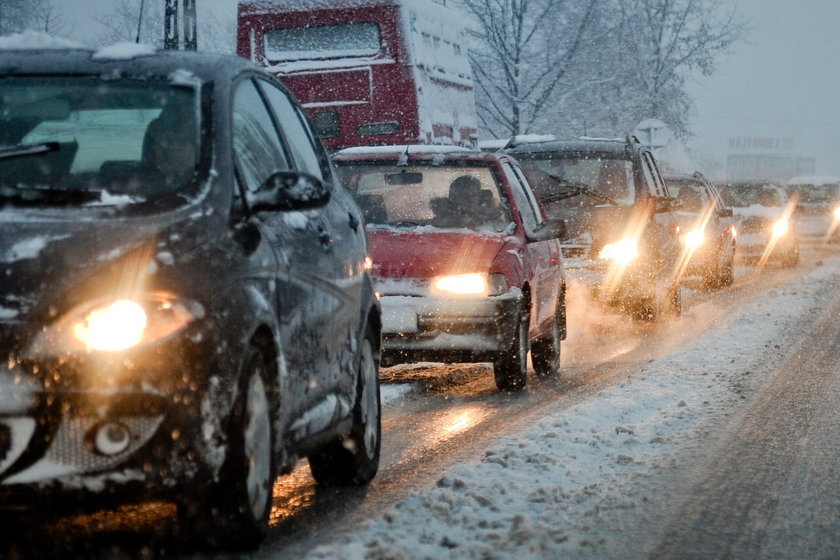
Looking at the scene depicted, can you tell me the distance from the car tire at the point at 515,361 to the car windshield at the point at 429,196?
708 mm

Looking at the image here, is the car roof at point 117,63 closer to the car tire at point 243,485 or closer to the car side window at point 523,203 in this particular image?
the car tire at point 243,485

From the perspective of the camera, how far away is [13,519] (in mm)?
4918

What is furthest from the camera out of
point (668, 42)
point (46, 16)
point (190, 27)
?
point (46, 16)

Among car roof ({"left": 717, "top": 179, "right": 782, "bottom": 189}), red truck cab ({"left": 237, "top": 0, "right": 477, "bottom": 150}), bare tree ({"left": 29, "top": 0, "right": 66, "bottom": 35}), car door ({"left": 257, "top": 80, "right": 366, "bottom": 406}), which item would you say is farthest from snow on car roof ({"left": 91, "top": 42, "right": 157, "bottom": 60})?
bare tree ({"left": 29, "top": 0, "right": 66, "bottom": 35})

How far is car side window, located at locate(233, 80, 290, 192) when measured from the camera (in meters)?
5.76

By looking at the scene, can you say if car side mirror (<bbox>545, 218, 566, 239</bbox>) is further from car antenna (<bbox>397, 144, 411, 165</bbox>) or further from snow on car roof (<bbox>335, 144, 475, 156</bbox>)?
car antenna (<bbox>397, 144, 411, 165</bbox>)

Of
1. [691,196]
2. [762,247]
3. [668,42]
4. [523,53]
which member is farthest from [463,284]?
[668,42]

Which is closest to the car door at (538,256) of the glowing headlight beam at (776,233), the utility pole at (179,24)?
the utility pole at (179,24)

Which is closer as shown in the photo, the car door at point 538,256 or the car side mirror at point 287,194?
the car side mirror at point 287,194

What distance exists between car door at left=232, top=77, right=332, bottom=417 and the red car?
441 centimetres

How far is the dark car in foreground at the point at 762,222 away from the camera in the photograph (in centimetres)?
3150

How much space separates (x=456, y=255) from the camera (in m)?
10.9

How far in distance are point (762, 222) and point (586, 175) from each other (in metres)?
16.1

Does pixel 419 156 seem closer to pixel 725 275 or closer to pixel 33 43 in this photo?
pixel 33 43
